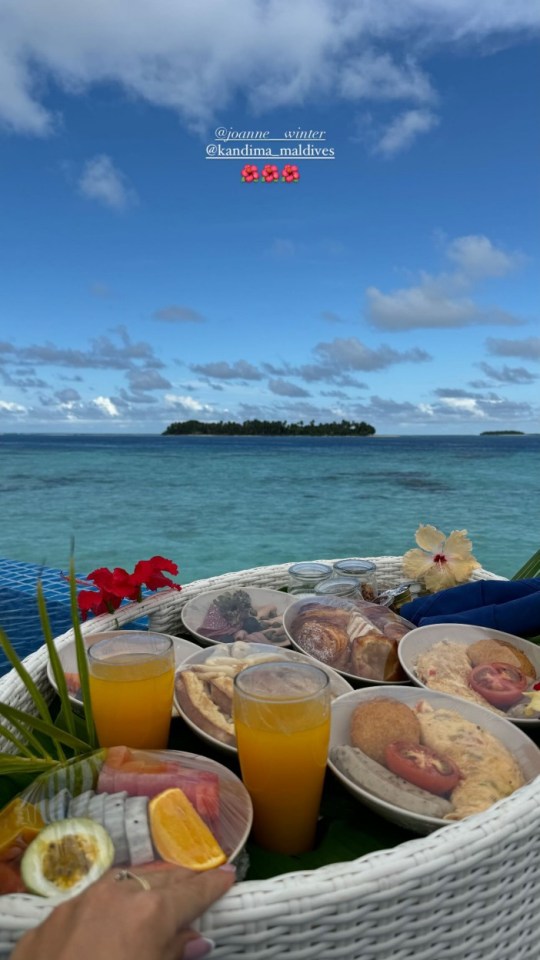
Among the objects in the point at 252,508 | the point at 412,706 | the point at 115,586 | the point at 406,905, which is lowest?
the point at 252,508

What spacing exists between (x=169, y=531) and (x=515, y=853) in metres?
15.9

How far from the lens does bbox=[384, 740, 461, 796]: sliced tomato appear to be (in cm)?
115

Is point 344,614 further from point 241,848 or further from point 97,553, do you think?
point 97,553

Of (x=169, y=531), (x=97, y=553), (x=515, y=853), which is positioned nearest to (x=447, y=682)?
(x=515, y=853)

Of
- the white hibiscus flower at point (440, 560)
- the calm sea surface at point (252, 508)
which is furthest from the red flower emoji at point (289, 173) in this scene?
the calm sea surface at point (252, 508)

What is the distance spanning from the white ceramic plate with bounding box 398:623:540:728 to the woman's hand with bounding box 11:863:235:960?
3.00 ft

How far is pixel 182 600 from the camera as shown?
7.04 feet

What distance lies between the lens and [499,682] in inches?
61.8

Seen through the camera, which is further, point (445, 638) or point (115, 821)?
point (445, 638)

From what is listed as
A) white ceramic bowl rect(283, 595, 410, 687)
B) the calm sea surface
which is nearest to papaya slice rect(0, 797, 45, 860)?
white ceramic bowl rect(283, 595, 410, 687)

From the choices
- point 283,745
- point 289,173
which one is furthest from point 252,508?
point 283,745

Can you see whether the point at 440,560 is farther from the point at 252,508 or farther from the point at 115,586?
the point at 252,508

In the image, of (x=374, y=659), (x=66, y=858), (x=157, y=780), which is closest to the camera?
(x=66, y=858)

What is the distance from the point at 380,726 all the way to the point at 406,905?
13.7 inches
